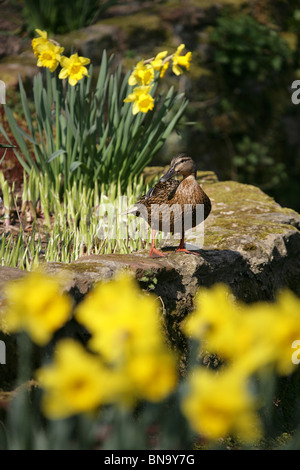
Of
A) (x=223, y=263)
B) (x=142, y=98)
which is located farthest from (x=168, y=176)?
(x=142, y=98)

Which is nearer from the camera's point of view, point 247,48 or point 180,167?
point 180,167

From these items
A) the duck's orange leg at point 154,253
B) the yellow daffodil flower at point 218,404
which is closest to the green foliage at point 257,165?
the duck's orange leg at point 154,253

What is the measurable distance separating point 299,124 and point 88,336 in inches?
218

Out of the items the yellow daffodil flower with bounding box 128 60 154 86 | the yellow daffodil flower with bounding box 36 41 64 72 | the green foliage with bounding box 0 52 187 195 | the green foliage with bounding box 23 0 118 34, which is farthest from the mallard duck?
the green foliage with bounding box 23 0 118 34

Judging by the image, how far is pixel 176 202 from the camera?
278 cm

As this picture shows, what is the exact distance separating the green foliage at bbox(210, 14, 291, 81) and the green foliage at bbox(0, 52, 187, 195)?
2.98 meters

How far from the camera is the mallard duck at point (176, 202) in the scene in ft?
9.09

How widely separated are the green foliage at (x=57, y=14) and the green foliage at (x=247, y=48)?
1281mm

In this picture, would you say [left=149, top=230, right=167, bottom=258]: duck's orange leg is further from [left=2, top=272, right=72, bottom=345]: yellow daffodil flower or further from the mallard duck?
[left=2, top=272, right=72, bottom=345]: yellow daffodil flower

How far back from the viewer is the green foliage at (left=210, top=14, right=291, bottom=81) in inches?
263

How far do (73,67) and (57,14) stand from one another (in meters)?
3.27

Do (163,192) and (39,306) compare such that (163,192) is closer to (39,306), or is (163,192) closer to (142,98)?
(142,98)

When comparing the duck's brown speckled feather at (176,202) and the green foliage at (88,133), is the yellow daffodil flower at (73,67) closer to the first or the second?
the green foliage at (88,133)
